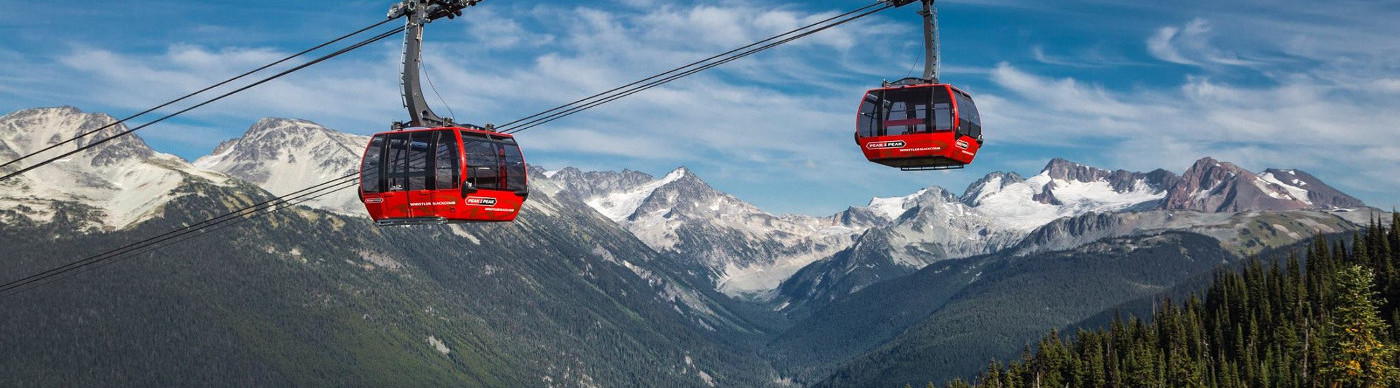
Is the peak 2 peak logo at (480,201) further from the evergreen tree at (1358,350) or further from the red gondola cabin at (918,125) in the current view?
the evergreen tree at (1358,350)

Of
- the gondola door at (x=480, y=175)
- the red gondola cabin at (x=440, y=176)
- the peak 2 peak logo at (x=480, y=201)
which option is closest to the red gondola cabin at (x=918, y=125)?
the red gondola cabin at (x=440, y=176)

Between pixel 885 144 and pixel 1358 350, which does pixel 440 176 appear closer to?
pixel 885 144

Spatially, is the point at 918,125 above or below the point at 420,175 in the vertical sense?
above

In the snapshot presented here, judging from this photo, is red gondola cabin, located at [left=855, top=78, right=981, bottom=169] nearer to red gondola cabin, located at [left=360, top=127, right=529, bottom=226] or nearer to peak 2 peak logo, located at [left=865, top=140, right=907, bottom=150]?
peak 2 peak logo, located at [left=865, top=140, right=907, bottom=150]

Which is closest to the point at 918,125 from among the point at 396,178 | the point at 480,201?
the point at 480,201

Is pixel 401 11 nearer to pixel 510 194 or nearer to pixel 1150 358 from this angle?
pixel 510 194

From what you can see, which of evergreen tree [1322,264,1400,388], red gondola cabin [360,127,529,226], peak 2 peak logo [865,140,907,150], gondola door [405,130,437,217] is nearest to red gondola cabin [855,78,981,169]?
peak 2 peak logo [865,140,907,150]

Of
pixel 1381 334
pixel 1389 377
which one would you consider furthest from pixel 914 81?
pixel 1381 334
